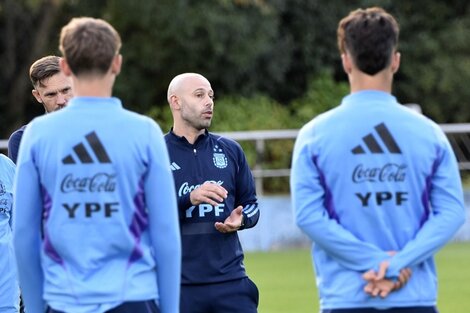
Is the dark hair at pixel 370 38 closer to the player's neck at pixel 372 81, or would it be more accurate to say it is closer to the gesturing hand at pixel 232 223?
the player's neck at pixel 372 81

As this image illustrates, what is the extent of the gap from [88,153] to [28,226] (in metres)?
0.41

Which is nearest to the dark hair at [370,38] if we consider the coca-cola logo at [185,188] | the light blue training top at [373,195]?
the light blue training top at [373,195]

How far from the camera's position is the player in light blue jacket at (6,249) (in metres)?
7.16

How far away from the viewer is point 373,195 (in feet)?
18.0

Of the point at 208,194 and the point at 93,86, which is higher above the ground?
the point at 93,86

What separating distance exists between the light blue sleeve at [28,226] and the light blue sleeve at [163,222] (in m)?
0.48

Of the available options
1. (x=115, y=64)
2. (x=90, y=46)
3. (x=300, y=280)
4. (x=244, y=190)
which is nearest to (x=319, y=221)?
(x=115, y=64)

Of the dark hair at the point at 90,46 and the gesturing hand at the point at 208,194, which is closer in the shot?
the dark hair at the point at 90,46

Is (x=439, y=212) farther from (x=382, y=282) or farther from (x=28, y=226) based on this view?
(x=28, y=226)

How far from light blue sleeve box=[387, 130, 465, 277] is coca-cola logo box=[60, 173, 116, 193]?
123 centimetres

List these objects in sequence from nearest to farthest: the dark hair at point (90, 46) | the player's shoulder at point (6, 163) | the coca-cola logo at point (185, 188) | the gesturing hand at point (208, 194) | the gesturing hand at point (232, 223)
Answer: the dark hair at point (90, 46)
the player's shoulder at point (6, 163)
the gesturing hand at point (208, 194)
the gesturing hand at point (232, 223)
the coca-cola logo at point (185, 188)

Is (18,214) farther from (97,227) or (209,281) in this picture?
(209,281)

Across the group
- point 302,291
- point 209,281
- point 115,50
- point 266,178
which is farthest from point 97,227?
point 266,178

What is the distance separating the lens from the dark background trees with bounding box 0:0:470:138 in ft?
94.9
